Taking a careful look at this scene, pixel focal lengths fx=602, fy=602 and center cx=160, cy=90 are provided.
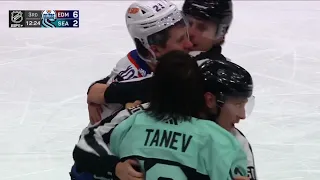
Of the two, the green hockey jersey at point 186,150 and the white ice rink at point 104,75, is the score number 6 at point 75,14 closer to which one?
the white ice rink at point 104,75

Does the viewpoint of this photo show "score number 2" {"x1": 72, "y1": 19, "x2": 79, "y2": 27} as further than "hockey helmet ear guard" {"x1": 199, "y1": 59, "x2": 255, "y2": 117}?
Yes

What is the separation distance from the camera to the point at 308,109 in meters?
2.98

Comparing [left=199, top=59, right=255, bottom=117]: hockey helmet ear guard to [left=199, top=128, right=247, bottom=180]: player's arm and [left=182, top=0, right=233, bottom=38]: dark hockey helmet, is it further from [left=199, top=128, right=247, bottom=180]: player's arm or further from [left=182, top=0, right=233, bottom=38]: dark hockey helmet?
[left=182, top=0, right=233, bottom=38]: dark hockey helmet

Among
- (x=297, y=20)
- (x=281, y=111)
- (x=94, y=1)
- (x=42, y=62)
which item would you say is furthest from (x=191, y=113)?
(x=94, y=1)

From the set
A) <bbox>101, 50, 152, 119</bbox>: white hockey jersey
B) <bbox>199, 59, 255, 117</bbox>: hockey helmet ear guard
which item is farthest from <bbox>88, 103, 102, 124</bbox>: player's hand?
<bbox>199, 59, 255, 117</bbox>: hockey helmet ear guard

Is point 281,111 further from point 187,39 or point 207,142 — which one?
point 207,142

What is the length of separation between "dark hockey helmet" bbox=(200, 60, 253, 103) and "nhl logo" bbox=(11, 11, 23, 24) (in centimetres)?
337

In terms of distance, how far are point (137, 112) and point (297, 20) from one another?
10.9 feet

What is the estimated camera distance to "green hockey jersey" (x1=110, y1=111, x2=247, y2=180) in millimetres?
1126

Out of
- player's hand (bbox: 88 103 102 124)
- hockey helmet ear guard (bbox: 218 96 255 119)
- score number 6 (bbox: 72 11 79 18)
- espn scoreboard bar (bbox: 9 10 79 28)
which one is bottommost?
espn scoreboard bar (bbox: 9 10 79 28)

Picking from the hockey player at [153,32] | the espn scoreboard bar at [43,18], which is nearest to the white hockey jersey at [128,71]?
the hockey player at [153,32]

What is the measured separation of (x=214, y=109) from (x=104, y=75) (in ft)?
7.49

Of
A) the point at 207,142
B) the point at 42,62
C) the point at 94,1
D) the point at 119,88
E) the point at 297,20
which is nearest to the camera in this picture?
the point at 207,142

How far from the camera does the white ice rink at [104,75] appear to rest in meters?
2.55
